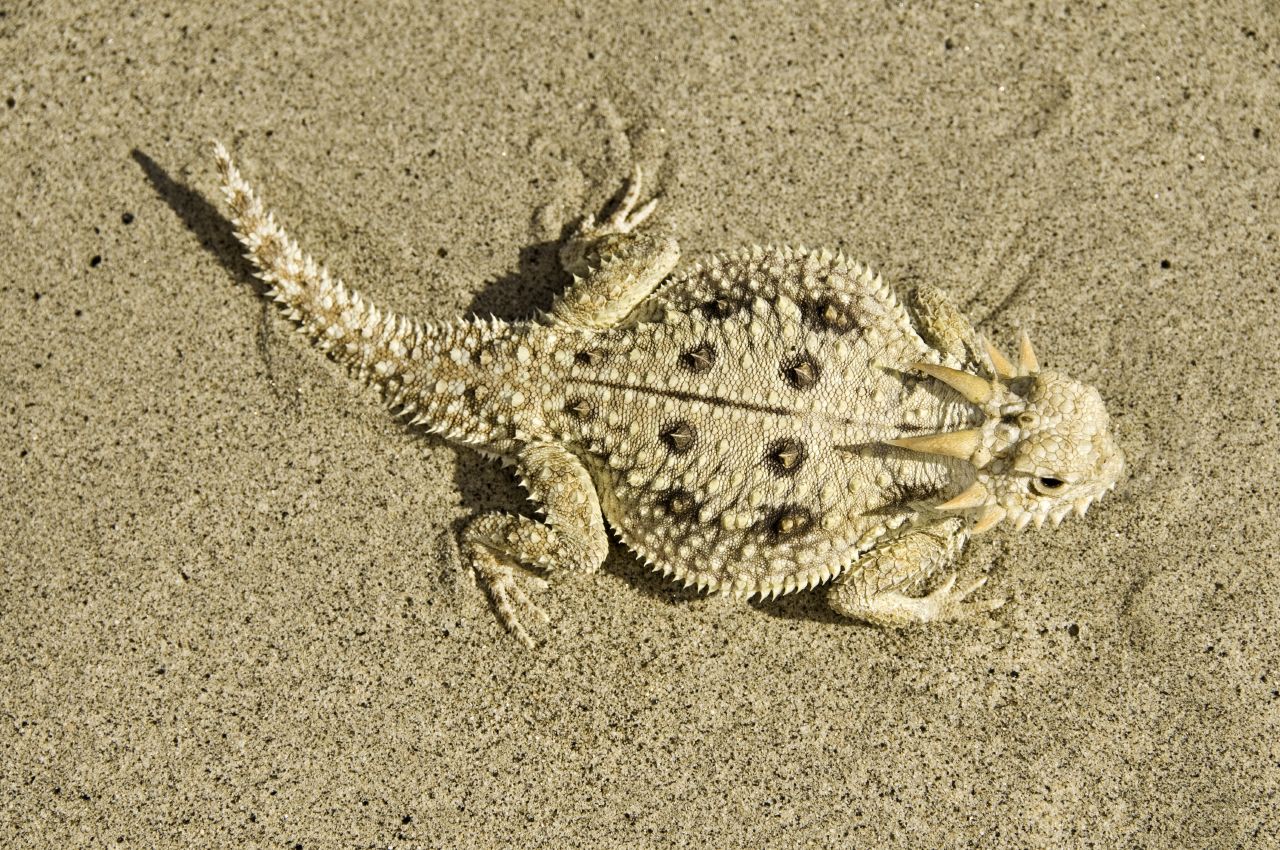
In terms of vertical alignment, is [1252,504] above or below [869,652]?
below

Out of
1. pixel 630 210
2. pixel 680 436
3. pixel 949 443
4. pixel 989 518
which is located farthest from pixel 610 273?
pixel 989 518

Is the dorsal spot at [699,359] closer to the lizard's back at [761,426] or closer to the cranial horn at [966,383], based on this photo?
the lizard's back at [761,426]

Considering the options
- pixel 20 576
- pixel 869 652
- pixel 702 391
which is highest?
pixel 20 576

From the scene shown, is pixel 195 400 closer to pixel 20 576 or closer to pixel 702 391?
pixel 20 576

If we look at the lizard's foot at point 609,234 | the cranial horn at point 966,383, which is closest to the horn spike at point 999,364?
the cranial horn at point 966,383

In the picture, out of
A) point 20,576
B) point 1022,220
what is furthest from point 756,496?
point 20,576

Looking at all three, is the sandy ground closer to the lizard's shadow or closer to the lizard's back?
the lizard's shadow
